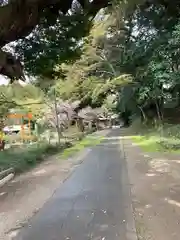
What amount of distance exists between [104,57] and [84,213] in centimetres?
2887

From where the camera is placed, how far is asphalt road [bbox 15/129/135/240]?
4816mm

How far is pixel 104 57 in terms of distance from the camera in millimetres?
33750

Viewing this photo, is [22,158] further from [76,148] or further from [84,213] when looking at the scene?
[76,148]

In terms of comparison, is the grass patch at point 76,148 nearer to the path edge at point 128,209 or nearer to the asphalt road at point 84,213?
→ the path edge at point 128,209

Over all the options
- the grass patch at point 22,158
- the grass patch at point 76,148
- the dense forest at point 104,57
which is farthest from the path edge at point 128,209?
the grass patch at point 76,148

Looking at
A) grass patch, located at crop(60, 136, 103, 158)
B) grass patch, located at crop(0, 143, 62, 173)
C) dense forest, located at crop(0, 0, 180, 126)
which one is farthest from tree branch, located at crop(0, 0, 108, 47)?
grass patch, located at crop(60, 136, 103, 158)

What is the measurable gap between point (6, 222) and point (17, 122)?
24.9 meters

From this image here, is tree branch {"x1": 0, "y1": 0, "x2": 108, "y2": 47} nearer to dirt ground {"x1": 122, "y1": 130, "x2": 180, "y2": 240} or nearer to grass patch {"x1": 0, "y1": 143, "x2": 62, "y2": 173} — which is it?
dirt ground {"x1": 122, "y1": 130, "x2": 180, "y2": 240}

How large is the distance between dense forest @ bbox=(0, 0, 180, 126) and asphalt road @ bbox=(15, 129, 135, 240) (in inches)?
89.9

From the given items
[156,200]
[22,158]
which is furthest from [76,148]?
[156,200]

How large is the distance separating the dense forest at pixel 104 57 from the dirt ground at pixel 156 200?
9.51 ft

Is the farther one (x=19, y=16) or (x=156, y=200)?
(x=156, y=200)

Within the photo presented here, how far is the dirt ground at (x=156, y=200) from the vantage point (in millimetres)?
4883

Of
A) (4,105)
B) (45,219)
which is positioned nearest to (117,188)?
(45,219)
